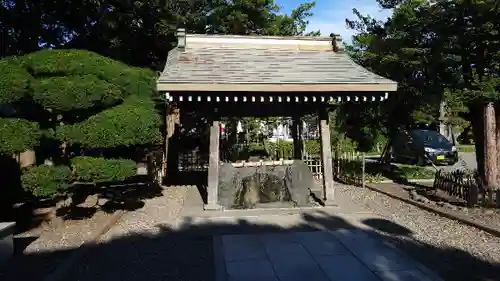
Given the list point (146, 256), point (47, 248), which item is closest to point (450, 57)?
point (146, 256)

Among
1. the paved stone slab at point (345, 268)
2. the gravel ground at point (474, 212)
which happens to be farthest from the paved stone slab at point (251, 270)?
the gravel ground at point (474, 212)

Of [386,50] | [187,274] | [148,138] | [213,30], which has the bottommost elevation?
[187,274]

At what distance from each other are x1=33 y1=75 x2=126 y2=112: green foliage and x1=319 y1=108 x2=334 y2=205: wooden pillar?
191 inches

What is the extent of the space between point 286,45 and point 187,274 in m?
7.20

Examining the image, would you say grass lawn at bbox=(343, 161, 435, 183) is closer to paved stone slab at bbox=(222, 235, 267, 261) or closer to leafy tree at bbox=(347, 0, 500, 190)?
leafy tree at bbox=(347, 0, 500, 190)

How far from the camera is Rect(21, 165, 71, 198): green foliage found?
6156mm

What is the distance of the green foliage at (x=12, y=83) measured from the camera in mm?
5629

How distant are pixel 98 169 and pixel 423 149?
16.6 meters

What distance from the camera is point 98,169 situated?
21.6ft

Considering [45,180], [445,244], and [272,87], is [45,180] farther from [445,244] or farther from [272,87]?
[445,244]

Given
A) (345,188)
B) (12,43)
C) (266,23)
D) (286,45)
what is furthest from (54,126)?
(266,23)

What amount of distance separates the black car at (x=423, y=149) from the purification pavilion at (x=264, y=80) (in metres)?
9.83

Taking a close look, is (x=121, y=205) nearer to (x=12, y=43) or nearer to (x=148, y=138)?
(x=148, y=138)

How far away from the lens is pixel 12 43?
13.9m
